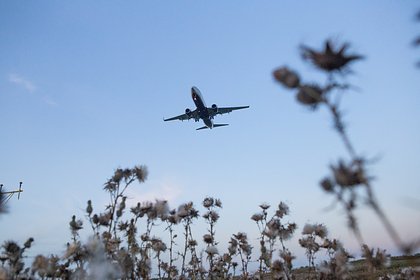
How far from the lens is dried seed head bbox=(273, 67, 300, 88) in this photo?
4844 mm

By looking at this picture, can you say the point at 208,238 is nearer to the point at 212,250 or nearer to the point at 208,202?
the point at 212,250

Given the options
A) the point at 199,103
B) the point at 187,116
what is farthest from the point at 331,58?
the point at 187,116

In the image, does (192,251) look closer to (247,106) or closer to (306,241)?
(306,241)

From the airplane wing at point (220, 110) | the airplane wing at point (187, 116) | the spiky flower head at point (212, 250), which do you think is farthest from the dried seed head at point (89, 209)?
the airplane wing at point (187, 116)

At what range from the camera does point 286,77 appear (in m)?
4.91

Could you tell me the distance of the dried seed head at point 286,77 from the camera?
4.84 metres

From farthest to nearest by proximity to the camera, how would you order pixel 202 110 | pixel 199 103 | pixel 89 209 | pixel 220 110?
pixel 220 110, pixel 202 110, pixel 199 103, pixel 89 209

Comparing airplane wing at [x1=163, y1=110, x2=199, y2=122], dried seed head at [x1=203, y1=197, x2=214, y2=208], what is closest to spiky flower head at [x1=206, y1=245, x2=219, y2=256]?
dried seed head at [x1=203, y1=197, x2=214, y2=208]

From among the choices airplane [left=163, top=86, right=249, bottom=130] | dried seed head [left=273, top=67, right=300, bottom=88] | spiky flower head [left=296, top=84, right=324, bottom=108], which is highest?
airplane [left=163, top=86, right=249, bottom=130]

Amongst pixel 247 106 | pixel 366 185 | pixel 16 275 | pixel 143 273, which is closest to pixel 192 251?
pixel 143 273

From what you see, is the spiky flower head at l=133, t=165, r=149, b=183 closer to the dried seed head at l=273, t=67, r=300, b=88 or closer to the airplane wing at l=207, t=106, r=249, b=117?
the dried seed head at l=273, t=67, r=300, b=88

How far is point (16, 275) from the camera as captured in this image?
5.46 m

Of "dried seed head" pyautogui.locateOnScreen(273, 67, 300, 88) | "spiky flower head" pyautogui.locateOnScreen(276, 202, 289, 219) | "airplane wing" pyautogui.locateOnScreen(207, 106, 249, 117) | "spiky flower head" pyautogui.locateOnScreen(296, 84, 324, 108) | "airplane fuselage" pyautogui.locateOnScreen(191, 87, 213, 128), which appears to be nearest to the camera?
"spiky flower head" pyautogui.locateOnScreen(296, 84, 324, 108)

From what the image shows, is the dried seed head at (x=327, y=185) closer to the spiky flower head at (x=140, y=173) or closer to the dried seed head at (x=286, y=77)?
the dried seed head at (x=286, y=77)
